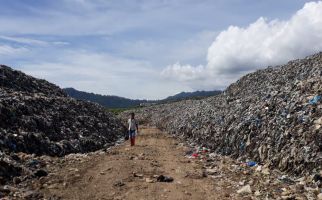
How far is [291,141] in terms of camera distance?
12.2 meters

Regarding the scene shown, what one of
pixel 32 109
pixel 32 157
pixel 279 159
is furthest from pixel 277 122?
pixel 32 109

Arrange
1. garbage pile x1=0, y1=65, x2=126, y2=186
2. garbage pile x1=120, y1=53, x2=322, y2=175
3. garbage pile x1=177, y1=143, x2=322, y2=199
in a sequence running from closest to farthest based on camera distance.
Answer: garbage pile x1=177, y1=143, x2=322, y2=199
garbage pile x1=120, y1=53, x2=322, y2=175
garbage pile x1=0, y1=65, x2=126, y2=186

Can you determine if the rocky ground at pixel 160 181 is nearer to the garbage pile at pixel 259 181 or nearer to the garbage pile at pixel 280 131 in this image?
the garbage pile at pixel 259 181

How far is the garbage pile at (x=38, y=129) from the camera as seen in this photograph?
12919 mm

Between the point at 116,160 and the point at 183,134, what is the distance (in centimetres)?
1344

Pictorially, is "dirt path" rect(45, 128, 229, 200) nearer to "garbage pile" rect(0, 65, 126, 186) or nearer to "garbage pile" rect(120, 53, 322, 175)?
"garbage pile" rect(0, 65, 126, 186)

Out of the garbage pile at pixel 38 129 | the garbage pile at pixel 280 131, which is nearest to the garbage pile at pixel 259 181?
the garbage pile at pixel 280 131

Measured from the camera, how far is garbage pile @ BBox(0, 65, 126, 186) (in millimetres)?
12919

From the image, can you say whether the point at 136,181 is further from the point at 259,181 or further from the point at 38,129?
the point at 38,129

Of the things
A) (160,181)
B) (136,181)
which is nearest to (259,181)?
(160,181)

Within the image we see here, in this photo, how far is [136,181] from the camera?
11.1 meters

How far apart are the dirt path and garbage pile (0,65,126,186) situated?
1.79 metres

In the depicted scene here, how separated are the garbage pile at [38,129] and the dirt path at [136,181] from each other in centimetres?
179

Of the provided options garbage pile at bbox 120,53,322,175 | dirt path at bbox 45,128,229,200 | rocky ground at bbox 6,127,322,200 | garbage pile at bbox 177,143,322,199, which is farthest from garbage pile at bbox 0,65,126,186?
garbage pile at bbox 120,53,322,175
